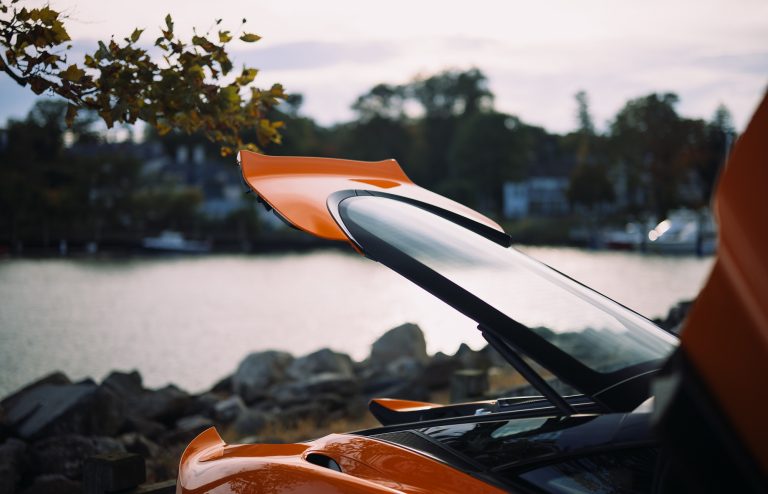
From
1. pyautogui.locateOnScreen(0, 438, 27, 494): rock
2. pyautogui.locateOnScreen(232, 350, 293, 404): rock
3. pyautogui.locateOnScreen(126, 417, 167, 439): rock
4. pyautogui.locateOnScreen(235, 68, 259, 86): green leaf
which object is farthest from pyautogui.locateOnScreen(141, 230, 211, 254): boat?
pyautogui.locateOnScreen(235, 68, 259, 86): green leaf

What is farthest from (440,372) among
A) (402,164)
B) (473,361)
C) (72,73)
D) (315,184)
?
(402,164)

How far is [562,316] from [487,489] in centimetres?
47

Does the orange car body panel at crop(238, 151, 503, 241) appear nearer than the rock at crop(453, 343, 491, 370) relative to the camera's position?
Yes

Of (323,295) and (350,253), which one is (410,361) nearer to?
(323,295)

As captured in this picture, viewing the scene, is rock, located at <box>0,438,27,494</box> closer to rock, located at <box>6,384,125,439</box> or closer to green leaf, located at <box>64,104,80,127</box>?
rock, located at <box>6,384,125,439</box>

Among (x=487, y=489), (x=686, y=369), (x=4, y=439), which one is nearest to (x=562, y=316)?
(x=487, y=489)

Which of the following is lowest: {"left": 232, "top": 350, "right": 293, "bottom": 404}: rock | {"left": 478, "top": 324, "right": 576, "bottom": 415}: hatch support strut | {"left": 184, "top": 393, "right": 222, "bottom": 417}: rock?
{"left": 232, "top": 350, "right": 293, "bottom": 404}: rock

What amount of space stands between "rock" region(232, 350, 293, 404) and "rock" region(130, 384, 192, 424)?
265 cm

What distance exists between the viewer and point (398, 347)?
19297 mm

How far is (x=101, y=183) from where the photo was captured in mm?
95250

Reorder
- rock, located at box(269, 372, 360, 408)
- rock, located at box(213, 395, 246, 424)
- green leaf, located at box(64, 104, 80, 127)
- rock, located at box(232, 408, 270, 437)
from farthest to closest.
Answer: rock, located at box(269, 372, 360, 408) < rock, located at box(213, 395, 246, 424) < rock, located at box(232, 408, 270, 437) < green leaf, located at box(64, 104, 80, 127)

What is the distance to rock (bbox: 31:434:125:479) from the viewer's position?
8.15 metres

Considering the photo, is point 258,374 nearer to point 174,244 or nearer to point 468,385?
point 468,385

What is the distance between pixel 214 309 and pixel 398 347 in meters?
24.0
